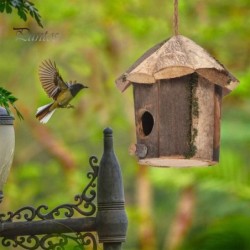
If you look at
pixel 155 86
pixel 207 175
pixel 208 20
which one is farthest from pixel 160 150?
pixel 208 20

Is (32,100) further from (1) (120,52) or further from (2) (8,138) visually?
(2) (8,138)

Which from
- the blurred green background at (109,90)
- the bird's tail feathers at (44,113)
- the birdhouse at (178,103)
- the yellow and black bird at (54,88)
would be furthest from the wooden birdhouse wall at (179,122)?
the blurred green background at (109,90)

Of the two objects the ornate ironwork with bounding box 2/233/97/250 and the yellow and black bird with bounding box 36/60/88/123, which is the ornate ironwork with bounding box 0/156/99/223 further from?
the yellow and black bird with bounding box 36/60/88/123

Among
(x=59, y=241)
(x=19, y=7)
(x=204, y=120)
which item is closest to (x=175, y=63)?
(x=204, y=120)

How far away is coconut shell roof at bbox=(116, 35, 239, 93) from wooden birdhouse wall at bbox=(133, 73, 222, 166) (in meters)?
0.10

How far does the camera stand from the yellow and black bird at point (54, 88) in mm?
5898

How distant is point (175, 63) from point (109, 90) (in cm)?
1300

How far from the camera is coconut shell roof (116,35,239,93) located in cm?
625

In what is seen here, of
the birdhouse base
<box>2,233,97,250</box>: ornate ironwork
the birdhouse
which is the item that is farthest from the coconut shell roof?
<box>2,233,97,250</box>: ornate ironwork

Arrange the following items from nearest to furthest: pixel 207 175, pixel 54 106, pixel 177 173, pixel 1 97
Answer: pixel 1 97 < pixel 54 106 < pixel 207 175 < pixel 177 173

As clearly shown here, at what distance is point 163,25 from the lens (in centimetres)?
1788

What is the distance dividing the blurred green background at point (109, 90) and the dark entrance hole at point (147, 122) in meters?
10.0

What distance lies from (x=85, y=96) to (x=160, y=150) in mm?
12955

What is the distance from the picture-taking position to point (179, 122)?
20.9ft
